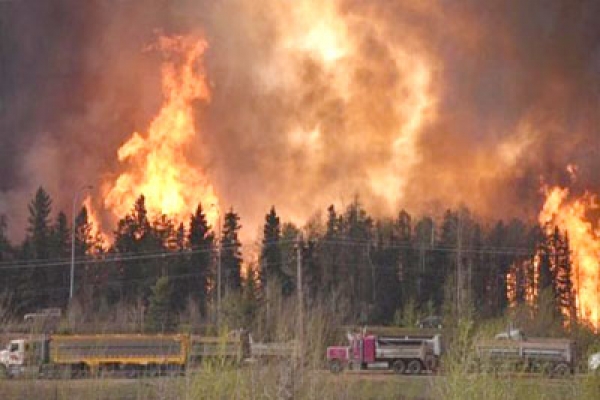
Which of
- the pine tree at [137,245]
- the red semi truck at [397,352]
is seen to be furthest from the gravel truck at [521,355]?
the pine tree at [137,245]

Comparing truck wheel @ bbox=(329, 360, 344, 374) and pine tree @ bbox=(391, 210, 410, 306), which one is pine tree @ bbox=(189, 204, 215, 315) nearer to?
pine tree @ bbox=(391, 210, 410, 306)

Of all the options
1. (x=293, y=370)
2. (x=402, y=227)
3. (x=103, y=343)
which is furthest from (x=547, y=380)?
(x=402, y=227)

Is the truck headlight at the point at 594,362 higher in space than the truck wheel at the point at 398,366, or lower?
higher

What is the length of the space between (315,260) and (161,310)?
53.6 ft

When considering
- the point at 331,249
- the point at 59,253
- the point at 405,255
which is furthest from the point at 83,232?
the point at 405,255

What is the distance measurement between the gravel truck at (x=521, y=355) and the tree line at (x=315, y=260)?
19624 millimetres

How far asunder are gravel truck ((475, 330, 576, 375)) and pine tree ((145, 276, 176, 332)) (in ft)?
68.0

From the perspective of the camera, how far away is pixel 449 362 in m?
13.7

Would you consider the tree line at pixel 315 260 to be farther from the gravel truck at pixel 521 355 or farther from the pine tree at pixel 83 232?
the gravel truck at pixel 521 355

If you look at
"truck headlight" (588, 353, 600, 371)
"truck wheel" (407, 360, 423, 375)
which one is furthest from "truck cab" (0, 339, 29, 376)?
"truck headlight" (588, 353, 600, 371)

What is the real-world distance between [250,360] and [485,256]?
2043 inches

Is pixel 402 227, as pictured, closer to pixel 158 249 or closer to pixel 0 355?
pixel 158 249

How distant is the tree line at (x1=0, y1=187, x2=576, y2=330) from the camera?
58219 mm

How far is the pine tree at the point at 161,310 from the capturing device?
153 ft
